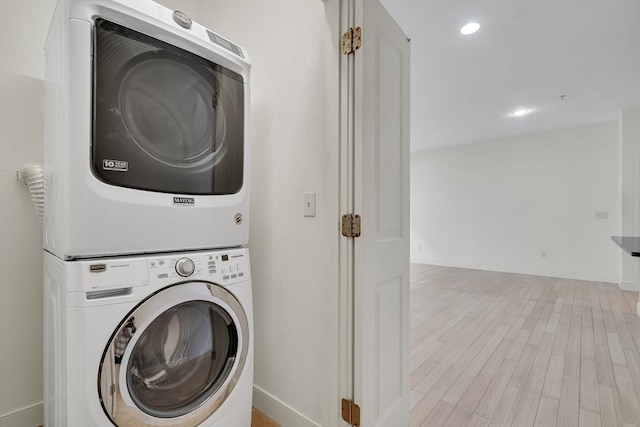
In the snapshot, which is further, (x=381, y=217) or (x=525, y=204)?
(x=525, y=204)

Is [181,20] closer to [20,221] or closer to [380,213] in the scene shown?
[380,213]

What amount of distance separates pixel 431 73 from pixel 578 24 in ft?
4.15

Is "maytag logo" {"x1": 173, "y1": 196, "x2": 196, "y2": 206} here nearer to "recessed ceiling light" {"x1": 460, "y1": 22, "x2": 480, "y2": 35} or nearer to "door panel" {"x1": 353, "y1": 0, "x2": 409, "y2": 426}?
"door panel" {"x1": 353, "y1": 0, "x2": 409, "y2": 426}

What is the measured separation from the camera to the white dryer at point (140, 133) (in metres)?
0.87

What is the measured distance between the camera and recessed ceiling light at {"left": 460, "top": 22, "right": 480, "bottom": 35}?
8.08 feet

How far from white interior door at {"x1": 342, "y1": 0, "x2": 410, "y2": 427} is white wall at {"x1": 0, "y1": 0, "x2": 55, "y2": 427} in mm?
1569

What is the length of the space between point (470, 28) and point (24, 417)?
154 inches

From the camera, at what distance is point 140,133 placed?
996 mm

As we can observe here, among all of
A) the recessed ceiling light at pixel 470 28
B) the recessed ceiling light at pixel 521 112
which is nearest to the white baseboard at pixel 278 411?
the recessed ceiling light at pixel 470 28

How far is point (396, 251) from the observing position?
146cm

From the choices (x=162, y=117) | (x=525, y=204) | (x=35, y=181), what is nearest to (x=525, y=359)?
(x=162, y=117)

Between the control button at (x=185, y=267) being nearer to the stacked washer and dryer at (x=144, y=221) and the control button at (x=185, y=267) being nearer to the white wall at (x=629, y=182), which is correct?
the stacked washer and dryer at (x=144, y=221)

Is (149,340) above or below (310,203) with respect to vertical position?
below

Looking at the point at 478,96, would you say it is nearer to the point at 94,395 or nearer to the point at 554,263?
the point at 554,263
